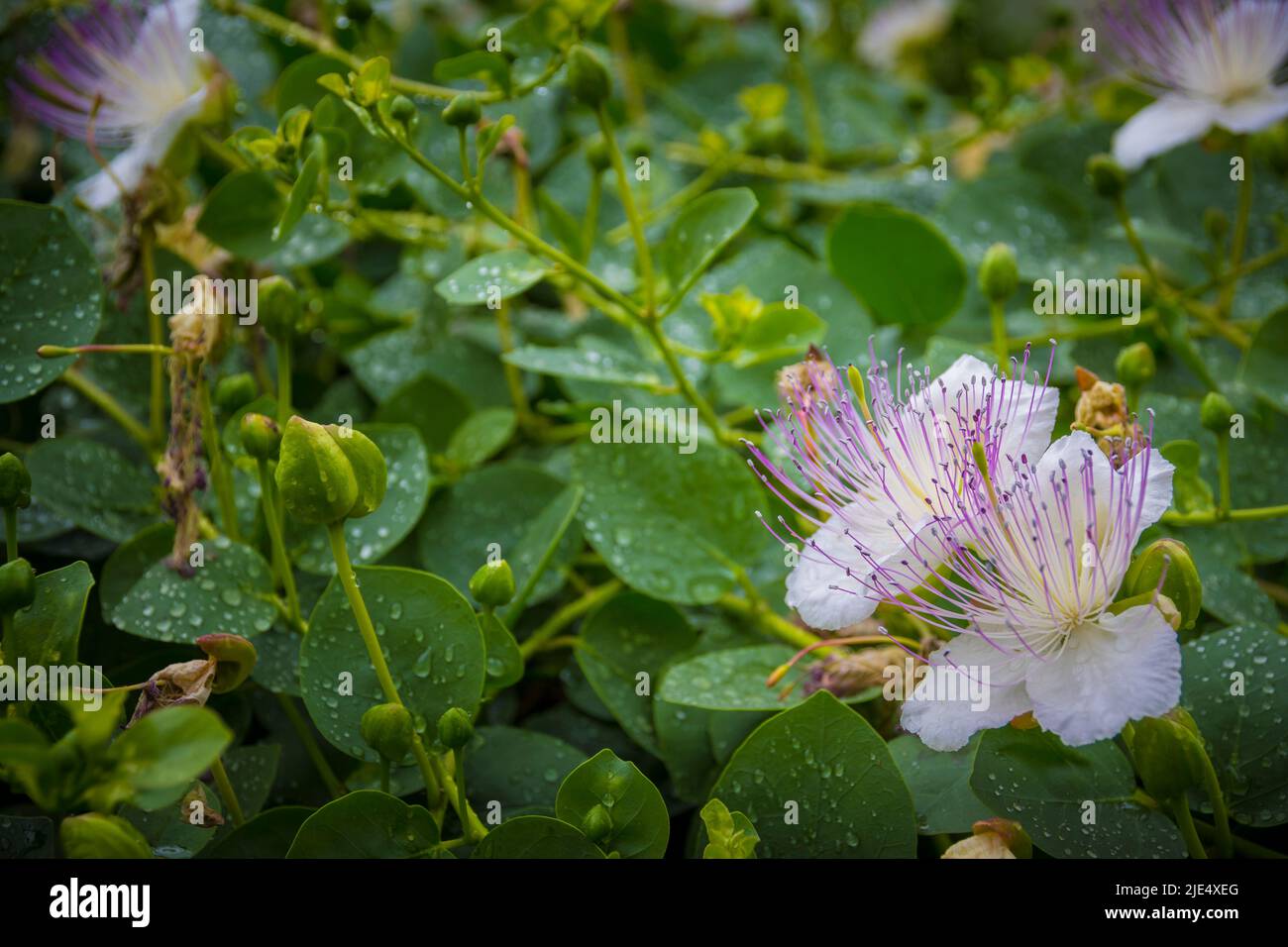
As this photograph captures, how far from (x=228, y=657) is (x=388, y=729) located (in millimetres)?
113

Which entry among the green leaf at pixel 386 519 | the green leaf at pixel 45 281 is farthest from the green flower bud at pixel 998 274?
the green leaf at pixel 45 281

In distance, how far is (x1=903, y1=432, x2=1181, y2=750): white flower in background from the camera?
56 centimetres

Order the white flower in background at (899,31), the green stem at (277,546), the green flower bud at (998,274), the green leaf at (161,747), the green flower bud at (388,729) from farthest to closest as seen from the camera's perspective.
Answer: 1. the white flower in background at (899,31)
2. the green flower bud at (998,274)
3. the green stem at (277,546)
4. the green flower bud at (388,729)
5. the green leaf at (161,747)

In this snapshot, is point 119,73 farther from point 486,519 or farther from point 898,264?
point 898,264

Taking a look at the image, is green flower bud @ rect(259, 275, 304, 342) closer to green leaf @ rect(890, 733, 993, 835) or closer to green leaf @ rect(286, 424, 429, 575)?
green leaf @ rect(286, 424, 429, 575)

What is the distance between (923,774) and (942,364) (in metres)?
0.29

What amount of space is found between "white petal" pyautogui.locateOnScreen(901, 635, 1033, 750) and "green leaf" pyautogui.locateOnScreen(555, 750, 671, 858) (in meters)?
0.15

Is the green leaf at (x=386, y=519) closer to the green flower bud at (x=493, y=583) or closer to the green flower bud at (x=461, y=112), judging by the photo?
the green flower bud at (x=493, y=583)

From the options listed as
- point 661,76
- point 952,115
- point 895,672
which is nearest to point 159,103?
point 661,76

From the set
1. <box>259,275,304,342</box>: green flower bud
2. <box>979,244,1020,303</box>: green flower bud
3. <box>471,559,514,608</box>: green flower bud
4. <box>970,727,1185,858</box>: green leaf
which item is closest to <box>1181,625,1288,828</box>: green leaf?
<box>970,727,1185,858</box>: green leaf

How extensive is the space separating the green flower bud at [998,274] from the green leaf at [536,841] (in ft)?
1.67

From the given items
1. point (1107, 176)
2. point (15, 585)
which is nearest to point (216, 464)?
point (15, 585)

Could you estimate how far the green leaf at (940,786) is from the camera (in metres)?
0.65
